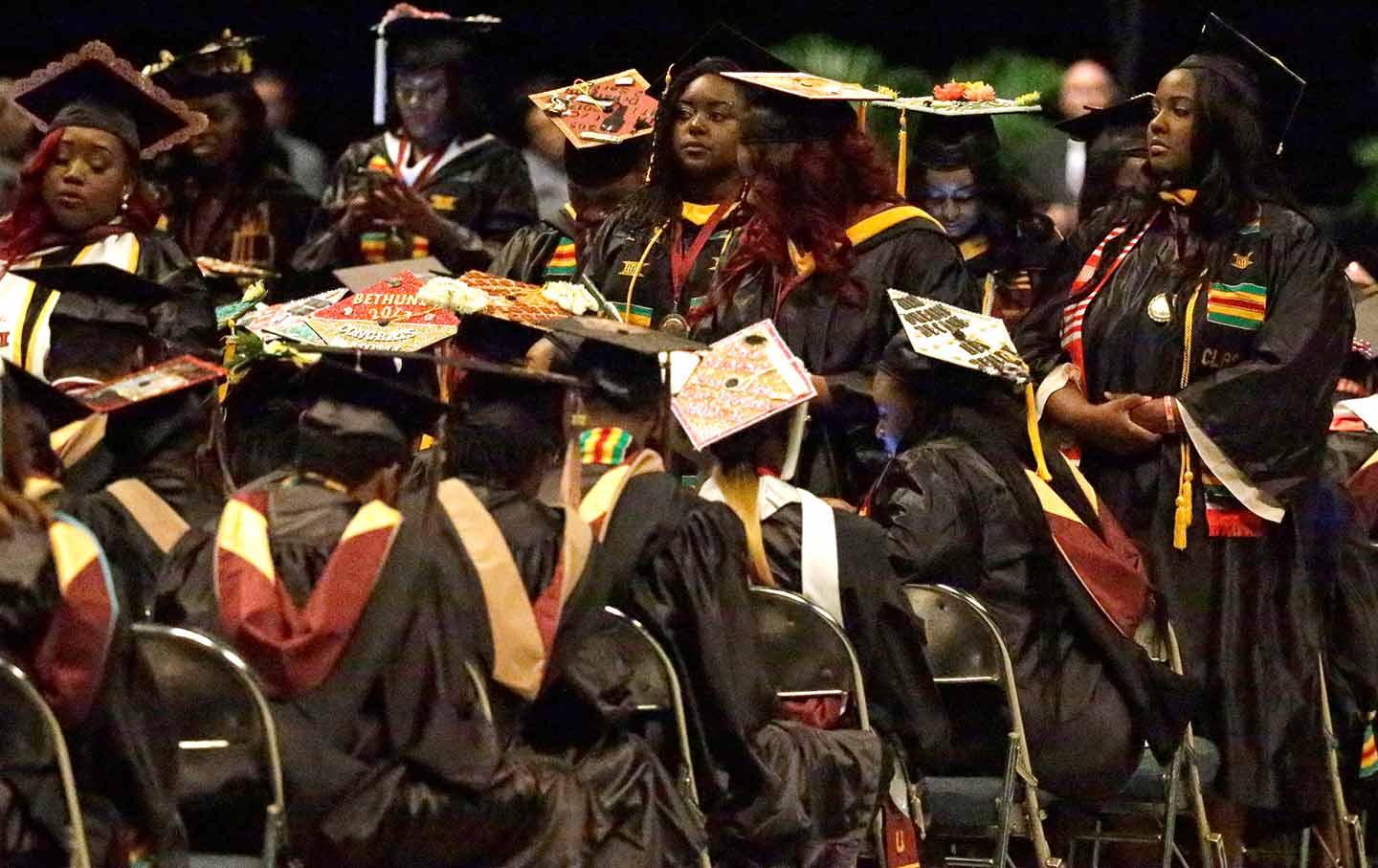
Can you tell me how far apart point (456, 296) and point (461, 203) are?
3.12 meters

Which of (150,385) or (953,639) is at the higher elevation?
(150,385)

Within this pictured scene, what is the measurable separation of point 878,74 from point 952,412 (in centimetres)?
388

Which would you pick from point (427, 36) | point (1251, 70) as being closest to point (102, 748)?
point (1251, 70)

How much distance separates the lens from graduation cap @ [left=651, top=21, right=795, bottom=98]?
24.5ft

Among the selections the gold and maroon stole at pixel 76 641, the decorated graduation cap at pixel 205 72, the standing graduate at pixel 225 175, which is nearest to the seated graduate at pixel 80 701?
the gold and maroon stole at pixel 76 641

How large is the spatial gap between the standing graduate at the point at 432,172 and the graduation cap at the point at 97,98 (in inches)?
56.9

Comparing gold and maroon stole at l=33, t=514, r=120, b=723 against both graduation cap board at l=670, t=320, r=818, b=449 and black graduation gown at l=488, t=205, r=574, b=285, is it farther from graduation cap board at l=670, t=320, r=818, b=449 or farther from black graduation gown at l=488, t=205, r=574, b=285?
black graduation gown at l=488, t=205, r=574, b=285

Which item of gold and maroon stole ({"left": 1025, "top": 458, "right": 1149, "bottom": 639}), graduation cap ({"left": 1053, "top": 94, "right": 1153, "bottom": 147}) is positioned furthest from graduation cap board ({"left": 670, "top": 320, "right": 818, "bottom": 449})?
graduation cap ({"left": 1053, "top": 94, "right": 1153, "bottom": 147})

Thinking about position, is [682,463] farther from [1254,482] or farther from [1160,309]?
[1254,482]

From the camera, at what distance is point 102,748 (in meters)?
4.56

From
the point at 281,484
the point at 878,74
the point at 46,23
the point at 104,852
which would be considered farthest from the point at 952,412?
the point at 46,23

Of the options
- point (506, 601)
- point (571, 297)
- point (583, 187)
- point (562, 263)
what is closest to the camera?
point (506, 601)

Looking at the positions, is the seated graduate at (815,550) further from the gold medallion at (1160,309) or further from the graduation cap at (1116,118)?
the graduation cap at (1116,118)

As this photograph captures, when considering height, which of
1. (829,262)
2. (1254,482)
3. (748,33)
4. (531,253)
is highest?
(829,262)
